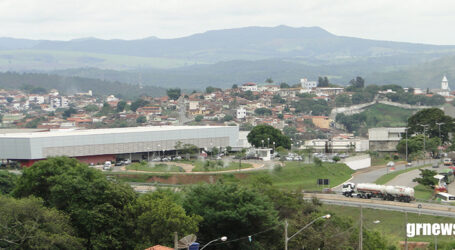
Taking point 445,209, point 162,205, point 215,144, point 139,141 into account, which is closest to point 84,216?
point 162,205

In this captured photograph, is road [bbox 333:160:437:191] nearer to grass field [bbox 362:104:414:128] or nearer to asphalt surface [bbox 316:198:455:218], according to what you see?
asphalt surface [bbox 316:198:455:218]

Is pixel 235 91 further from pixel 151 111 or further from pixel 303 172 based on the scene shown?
pixel 303 172

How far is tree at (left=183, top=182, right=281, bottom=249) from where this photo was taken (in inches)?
1671

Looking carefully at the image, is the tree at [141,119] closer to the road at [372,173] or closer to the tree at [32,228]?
the road at [372,173]

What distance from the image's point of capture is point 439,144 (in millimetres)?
95688

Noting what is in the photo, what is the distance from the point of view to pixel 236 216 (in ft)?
139

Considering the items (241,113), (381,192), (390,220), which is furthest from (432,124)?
(241,113)

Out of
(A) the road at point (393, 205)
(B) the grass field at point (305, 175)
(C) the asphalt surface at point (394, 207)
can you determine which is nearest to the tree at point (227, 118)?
(B) the grass field at point (305, 175)

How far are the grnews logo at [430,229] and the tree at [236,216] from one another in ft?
34.9

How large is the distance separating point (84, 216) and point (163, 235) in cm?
489

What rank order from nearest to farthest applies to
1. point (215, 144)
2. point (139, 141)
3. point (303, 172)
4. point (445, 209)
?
point (445, 209) → point (303, 172) → point (139, 141) → point (215, 144)

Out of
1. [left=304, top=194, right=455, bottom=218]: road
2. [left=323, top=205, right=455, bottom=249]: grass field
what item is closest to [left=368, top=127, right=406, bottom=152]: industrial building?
[left=304, top=194, right=455, bottom=218]: road

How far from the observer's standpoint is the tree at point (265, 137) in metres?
94.1

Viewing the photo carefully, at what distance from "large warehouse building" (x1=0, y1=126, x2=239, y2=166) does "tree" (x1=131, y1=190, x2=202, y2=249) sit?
156 ft
